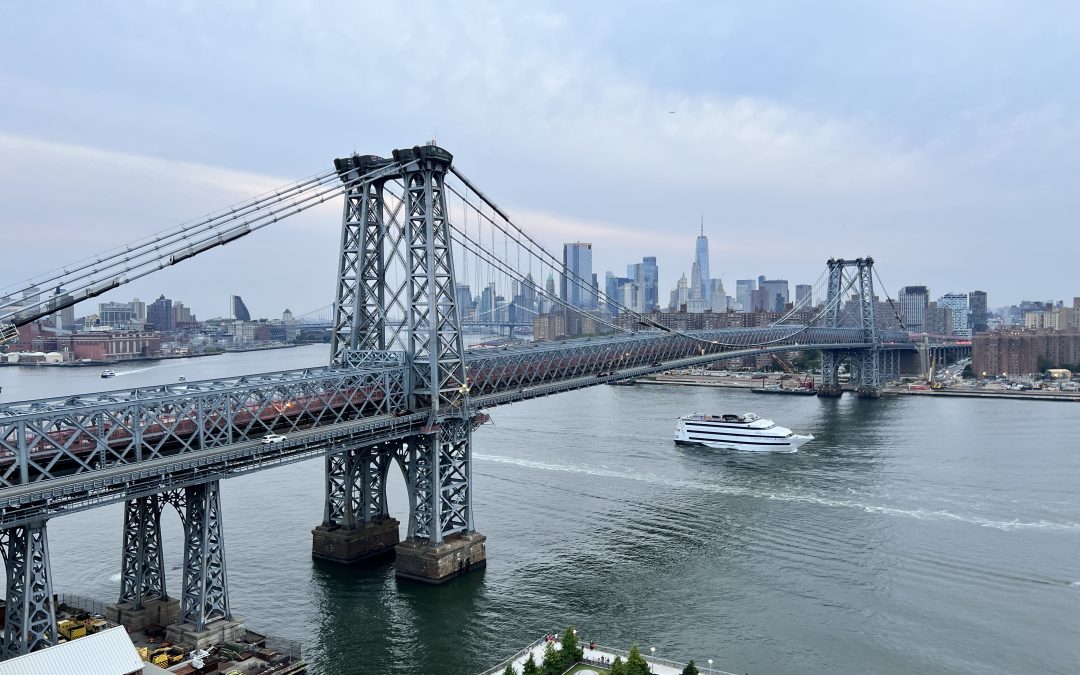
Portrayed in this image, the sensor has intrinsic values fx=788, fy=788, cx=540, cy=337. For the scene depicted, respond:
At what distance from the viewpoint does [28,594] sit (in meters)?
16.5

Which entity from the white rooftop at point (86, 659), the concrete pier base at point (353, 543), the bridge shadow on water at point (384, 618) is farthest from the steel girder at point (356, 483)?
the white rooftop at point (86, 659)

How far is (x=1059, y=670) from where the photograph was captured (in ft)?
66.6

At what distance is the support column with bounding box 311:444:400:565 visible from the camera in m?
28.3

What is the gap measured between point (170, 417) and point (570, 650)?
44.4 ft

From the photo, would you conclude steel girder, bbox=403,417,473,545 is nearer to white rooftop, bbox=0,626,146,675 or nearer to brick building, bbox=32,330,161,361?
white rooftop, bbox=0,626,146,675

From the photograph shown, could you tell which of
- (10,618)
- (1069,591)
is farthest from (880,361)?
(10,618)

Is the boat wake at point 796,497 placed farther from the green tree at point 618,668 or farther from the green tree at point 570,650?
the green tree at point 618,668

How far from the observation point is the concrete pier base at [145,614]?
66.7ft

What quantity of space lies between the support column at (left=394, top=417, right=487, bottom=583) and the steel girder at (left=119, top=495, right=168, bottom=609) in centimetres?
811

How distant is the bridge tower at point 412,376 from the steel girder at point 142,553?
7.11 metres

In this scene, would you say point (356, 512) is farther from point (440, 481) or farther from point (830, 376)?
point (830, 376)

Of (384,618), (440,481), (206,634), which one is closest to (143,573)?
(206,634)

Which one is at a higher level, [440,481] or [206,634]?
[440,481]

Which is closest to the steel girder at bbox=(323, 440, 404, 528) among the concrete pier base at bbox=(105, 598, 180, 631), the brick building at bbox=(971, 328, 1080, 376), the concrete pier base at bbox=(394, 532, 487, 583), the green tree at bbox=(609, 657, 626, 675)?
the concrete pier base at bbox=(394, 532, 487, 583)
